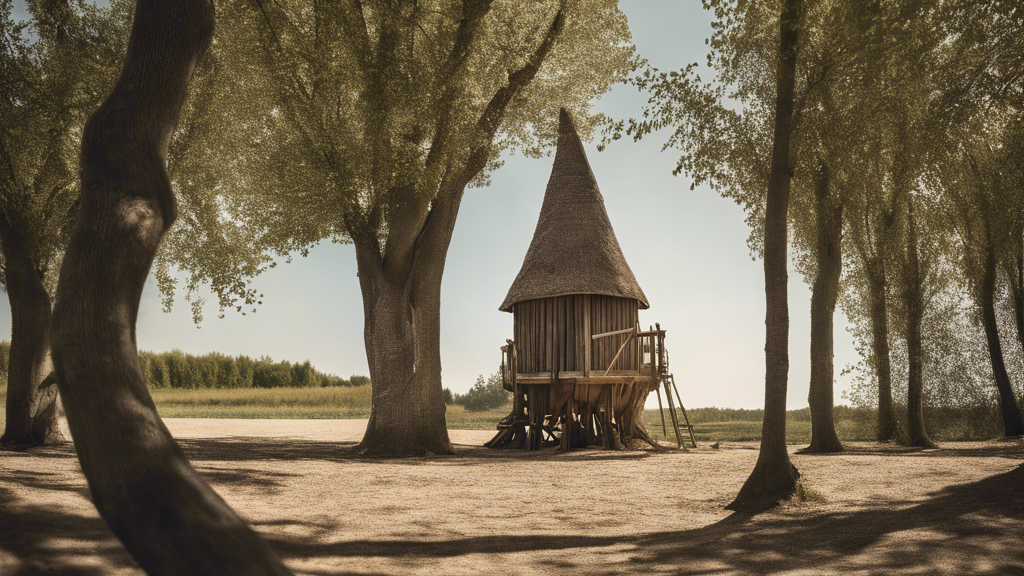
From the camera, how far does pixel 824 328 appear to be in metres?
20.4

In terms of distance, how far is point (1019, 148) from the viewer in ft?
48.1

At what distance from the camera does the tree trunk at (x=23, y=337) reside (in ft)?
56.1

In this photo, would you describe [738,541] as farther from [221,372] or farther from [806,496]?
[221,372]

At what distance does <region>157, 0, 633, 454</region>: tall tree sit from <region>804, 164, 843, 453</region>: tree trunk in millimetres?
9280

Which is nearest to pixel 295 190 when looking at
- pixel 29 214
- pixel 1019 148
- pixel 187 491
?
pixel 29 214

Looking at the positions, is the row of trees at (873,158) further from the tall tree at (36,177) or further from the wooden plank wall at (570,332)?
the tall tree at (36,177)

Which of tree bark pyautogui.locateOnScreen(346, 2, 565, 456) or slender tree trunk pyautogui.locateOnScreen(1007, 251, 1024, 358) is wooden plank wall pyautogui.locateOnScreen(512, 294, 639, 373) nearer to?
tree bark pyautogui.locateOnScreen(346, 2, 565, 456)

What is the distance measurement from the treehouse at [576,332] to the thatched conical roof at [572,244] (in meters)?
0.03

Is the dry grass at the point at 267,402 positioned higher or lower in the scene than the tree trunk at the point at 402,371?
lower

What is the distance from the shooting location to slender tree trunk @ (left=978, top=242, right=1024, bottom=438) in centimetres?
2509

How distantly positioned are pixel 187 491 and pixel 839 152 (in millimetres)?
11818

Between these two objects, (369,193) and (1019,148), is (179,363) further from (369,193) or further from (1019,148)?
(1019,148)

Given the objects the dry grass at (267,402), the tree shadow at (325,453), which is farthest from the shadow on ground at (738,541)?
the dry grass at (267,402)

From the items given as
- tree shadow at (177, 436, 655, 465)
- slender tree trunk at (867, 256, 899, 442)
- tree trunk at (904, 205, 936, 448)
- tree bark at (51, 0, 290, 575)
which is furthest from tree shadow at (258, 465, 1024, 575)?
slender tree trunk at (867, 256, 899, 442)
